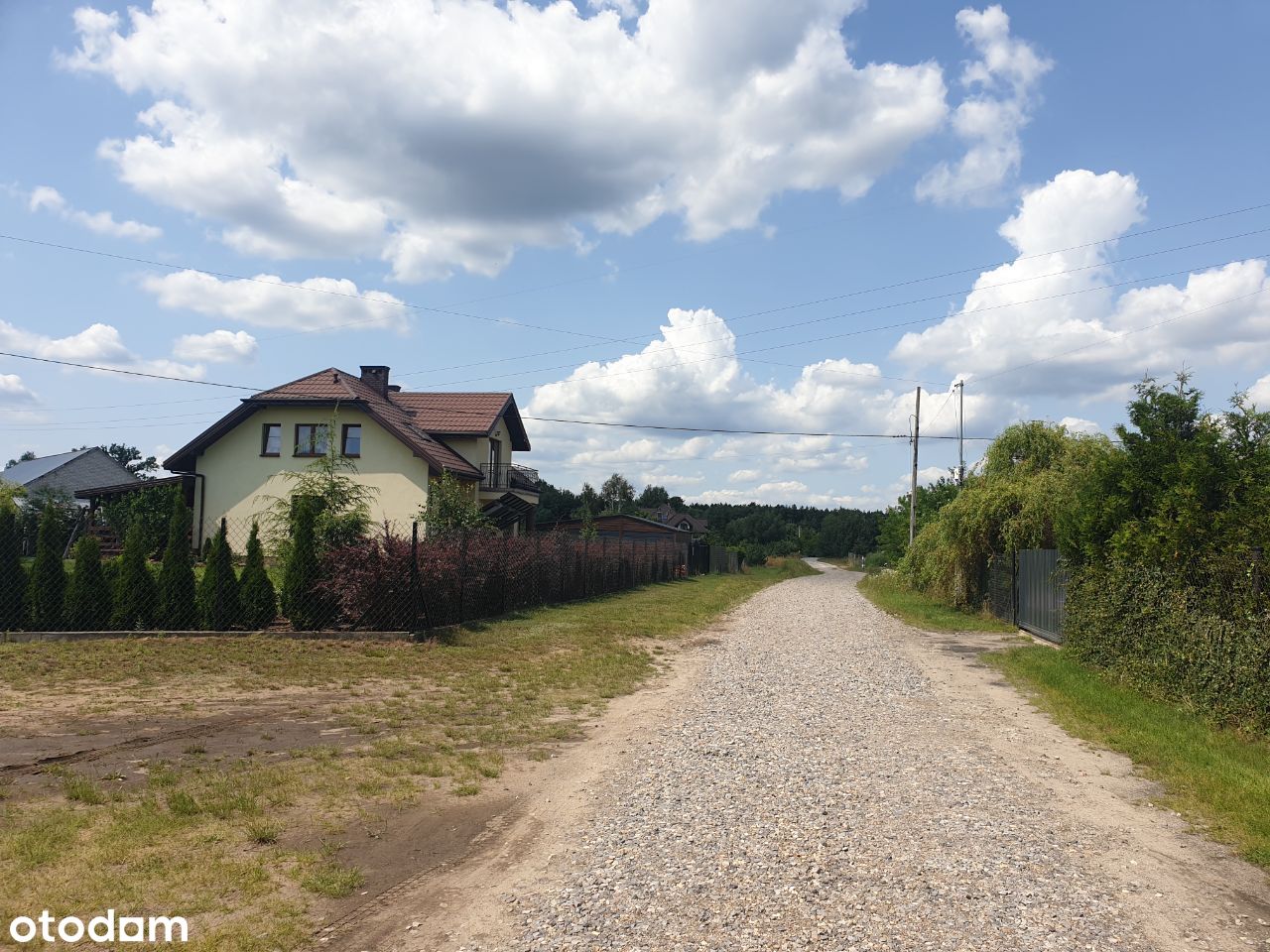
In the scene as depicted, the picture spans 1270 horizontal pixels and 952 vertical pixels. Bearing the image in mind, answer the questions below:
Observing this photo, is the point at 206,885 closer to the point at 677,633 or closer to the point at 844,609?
the point at 677,633

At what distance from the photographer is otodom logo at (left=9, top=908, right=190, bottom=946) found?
12.0 ft

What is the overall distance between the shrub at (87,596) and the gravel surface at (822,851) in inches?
382

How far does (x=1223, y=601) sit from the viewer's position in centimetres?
908

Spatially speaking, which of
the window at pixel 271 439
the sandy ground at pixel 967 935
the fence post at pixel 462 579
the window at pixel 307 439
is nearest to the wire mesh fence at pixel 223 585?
the fence post at pixel 462 579

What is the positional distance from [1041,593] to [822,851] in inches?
536

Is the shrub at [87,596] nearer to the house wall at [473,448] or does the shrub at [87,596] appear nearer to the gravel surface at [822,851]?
the gravel surface at [822,851]

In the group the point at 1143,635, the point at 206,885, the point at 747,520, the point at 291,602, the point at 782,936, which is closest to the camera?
the point at 782,936

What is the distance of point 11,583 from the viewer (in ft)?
43.5

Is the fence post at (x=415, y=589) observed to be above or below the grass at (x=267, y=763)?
above

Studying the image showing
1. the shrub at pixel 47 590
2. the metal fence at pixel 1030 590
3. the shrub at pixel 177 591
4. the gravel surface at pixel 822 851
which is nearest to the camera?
the gravel surface at pixel 822 851

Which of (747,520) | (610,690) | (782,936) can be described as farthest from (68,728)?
(747,520)

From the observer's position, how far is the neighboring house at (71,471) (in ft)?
171

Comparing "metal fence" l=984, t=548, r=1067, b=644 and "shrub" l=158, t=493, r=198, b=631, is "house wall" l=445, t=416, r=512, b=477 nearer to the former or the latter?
"metal fence" l=984, t=548, r=1067, b=644

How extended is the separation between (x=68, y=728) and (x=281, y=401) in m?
22.1
